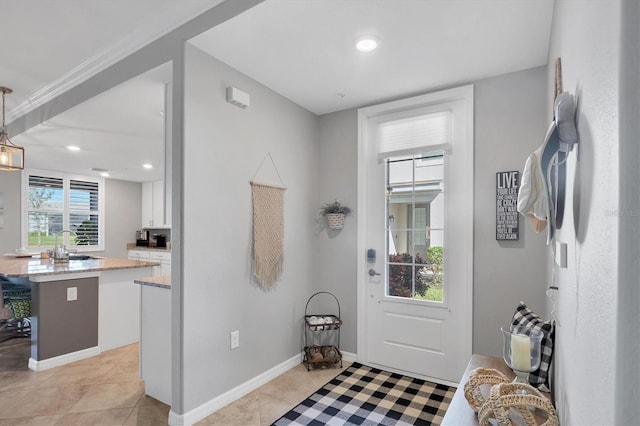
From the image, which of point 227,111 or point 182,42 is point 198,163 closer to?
point 227,111

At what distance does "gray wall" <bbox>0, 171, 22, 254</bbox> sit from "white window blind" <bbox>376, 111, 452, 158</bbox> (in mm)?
6365

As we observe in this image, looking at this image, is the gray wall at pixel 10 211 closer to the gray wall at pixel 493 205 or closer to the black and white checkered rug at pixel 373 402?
the black and white checkered rug at pixel 373 402

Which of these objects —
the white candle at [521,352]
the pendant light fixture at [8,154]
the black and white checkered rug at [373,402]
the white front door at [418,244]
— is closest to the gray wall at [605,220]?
the white candle at [521,352]

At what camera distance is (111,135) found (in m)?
4.17

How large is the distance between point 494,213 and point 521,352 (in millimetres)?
1396

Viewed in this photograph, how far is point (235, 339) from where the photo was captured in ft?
8.35

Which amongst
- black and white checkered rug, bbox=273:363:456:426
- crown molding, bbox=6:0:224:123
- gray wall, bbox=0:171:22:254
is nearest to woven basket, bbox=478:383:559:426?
black and white checkered rug, bbox=273:363:456:426

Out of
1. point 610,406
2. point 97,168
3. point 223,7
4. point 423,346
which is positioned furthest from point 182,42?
point 97,168

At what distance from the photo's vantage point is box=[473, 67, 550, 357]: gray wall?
8.04 ft

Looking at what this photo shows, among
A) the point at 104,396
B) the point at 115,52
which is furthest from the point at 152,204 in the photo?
the point at 104,396

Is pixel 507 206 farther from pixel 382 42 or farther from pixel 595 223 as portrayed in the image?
pixel 595 223

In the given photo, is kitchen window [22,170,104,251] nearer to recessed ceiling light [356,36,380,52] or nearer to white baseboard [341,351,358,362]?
white baseboard [341,351,358,362]

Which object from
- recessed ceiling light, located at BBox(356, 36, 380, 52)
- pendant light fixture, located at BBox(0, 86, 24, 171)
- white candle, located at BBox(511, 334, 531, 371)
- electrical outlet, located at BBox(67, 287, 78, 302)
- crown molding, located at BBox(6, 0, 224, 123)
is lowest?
electrical outlet, located at BBox(67, 287, 78, 302)

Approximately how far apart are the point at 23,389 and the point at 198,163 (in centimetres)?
229
